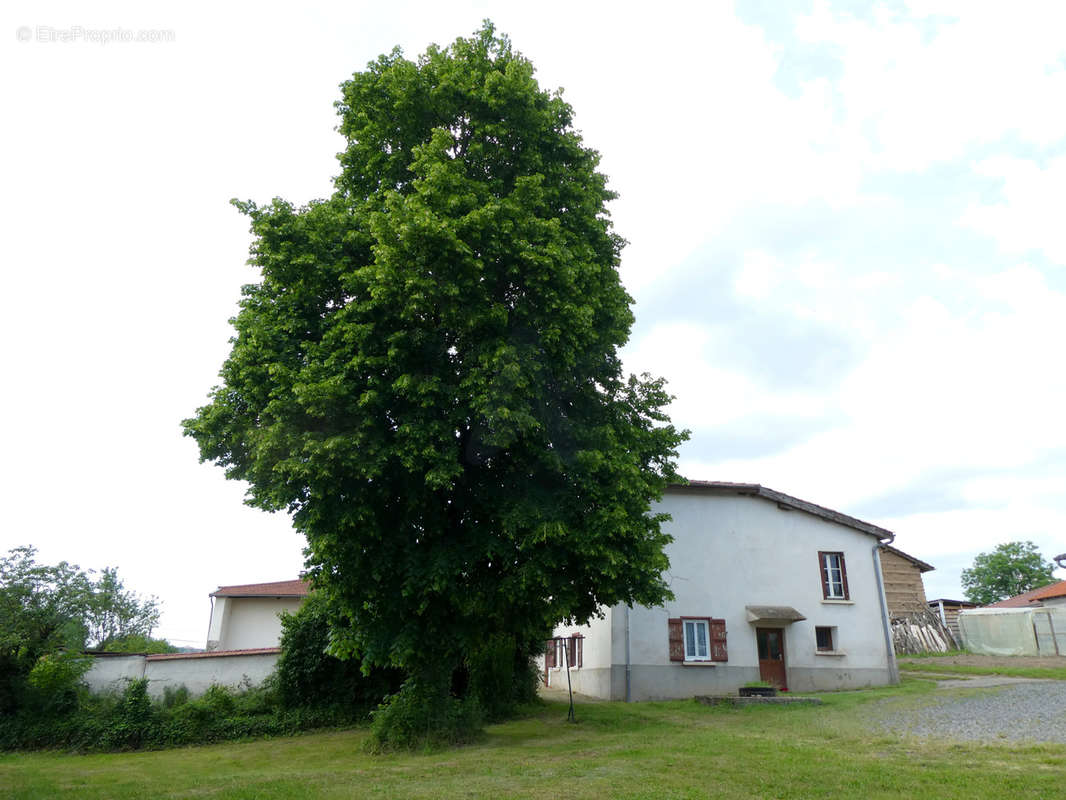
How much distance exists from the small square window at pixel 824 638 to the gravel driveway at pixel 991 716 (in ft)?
14.8

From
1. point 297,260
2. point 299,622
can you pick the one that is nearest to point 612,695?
point 299,622

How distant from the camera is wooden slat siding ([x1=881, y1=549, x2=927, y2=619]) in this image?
3306 cm

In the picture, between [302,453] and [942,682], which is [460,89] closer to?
[302,453]

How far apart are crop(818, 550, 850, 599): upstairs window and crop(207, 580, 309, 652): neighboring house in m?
23.1

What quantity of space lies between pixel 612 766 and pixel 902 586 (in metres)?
29.1

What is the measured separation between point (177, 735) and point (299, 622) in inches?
161

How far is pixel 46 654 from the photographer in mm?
19344

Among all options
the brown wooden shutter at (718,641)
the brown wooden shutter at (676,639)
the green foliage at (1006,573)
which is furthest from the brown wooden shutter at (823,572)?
the green foliage at (1006,573)

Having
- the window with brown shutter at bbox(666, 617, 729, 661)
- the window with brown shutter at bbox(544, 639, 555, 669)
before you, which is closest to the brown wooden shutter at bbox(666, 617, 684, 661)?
the window with brown shutter at bbox(666, 617, 729, 661)

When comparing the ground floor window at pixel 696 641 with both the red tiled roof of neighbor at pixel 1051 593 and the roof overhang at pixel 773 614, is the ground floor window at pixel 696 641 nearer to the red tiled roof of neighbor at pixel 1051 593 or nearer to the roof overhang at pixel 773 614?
the roof overhang at pixel 773 614

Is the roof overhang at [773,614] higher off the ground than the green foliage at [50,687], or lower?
higher

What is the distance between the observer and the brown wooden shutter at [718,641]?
21938 mm

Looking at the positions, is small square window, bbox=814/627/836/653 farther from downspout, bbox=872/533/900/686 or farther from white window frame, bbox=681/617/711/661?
white window frame, bbox=681/617/711/661

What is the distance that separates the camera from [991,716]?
13.6m
